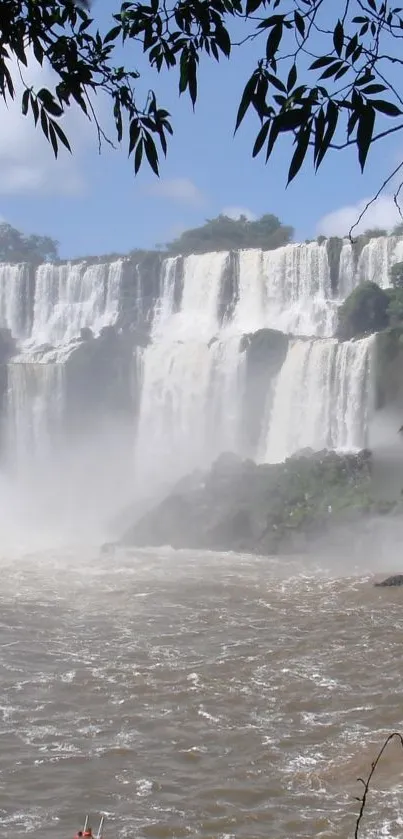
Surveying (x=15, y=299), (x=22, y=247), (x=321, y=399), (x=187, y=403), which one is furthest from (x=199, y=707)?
(x=22, y=247)

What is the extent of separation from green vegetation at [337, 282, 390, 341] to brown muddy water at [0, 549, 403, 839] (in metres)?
10.3

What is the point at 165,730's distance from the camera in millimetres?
7211

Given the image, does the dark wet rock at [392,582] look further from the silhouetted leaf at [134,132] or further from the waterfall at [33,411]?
the waterfall at [33,411]

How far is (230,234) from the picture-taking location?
38.5 meters

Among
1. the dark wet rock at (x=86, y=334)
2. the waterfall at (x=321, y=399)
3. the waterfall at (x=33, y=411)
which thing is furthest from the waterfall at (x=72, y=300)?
the waterfall at (x=321, y=399)

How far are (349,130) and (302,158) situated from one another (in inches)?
6.2

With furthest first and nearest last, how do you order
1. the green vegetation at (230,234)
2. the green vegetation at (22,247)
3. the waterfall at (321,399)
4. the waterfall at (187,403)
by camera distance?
1. the green vegetation at (22,247)
2. the green vegetation at (230,234)
3. the waterfall at (187,403)
4. the waterfall at (321,399)

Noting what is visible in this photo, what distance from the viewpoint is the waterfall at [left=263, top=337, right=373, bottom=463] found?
65.6ft

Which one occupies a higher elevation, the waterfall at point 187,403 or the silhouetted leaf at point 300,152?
the silhouetted leaf at point 300,152

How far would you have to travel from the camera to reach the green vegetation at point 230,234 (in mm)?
37969

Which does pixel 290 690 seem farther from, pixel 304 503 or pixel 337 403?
pixel 337 403

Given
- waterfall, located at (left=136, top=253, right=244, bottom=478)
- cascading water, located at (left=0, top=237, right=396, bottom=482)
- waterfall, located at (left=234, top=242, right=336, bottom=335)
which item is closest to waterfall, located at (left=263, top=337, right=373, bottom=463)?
cascading water, located at (left=0, top=237, right=396, bottom=482)

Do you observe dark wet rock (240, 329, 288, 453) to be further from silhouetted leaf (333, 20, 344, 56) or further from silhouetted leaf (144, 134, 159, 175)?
silhouetted leaf (333, 20, 344, 56)

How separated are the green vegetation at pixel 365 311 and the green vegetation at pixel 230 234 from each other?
51.9 feet
